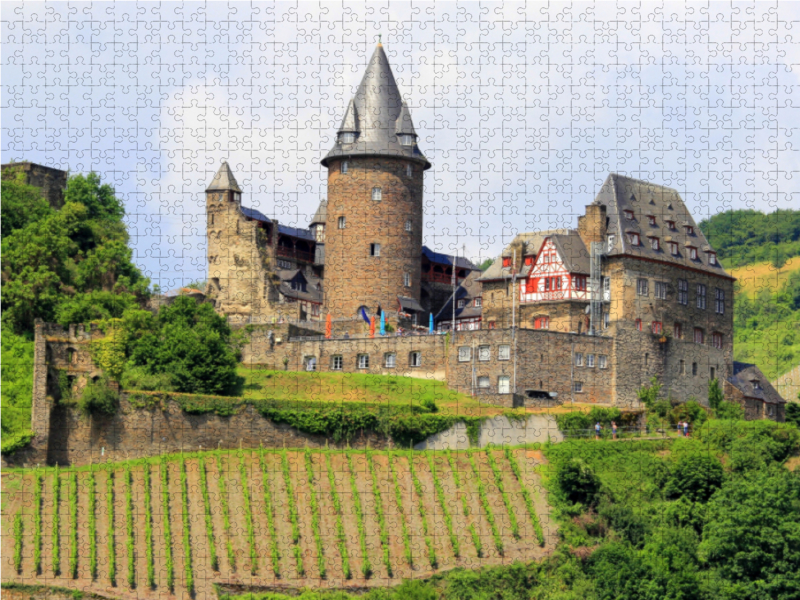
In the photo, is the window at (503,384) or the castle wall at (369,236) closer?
the window at (503,384)

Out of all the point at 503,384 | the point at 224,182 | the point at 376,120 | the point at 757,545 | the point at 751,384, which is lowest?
the point at 757,545

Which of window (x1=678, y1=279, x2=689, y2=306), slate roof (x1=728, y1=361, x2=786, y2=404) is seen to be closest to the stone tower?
window (x1=678, y1=279, x2=689, y2=306)

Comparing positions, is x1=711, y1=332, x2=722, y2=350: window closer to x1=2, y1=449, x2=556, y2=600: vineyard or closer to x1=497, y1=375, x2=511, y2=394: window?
x1=497, y1=375, x2=511, y2=394: window

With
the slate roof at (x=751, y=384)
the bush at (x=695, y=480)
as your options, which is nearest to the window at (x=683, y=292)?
the slate roof at (x=751, y=384)

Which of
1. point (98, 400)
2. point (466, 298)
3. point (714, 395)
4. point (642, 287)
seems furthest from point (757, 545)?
point (466, 298)

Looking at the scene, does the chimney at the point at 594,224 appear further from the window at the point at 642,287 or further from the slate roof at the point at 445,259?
the slate roof at the point at 445,259

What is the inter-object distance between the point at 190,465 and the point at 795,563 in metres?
20.3

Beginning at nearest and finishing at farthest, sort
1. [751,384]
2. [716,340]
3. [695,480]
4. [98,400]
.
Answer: [695,480]
[98,400]
[751,384]
[716,340]

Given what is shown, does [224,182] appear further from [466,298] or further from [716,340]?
[716,340]

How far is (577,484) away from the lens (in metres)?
65.3

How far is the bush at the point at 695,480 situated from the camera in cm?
6494

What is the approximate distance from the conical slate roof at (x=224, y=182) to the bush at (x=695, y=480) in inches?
1243

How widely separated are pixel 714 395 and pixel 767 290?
53.3m

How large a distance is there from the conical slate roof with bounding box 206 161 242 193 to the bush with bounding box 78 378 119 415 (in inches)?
901
